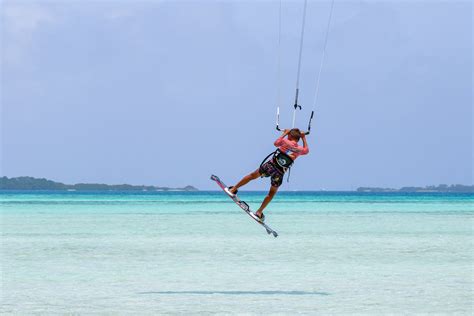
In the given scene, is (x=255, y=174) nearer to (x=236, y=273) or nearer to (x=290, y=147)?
(x=290, y=147)

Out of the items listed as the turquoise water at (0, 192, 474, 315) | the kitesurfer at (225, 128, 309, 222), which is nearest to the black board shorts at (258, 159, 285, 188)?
the kitesurfer at (225, 128, 309, 222)

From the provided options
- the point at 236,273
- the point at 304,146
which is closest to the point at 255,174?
the point at 304,146

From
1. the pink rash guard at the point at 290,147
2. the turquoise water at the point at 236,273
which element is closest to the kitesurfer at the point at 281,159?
the pink rash guard at the point at 290,147

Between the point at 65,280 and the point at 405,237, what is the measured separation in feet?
53.1

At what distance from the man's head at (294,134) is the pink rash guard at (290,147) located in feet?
0.21

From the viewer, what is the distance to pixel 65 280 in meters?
18.2

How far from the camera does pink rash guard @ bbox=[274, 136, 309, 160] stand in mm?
16106

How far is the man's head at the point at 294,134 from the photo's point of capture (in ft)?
52.4

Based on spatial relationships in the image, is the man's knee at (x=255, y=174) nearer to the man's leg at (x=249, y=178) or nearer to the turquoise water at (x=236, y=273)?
the man's leg at (x=249, y=178)

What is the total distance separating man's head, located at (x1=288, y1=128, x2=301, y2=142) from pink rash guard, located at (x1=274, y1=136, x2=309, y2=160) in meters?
0.06

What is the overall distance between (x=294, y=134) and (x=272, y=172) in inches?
35.3

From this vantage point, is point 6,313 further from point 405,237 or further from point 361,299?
point 405,237

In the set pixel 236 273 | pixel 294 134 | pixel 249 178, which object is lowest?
pixel 236 273

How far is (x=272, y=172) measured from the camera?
16469mm
